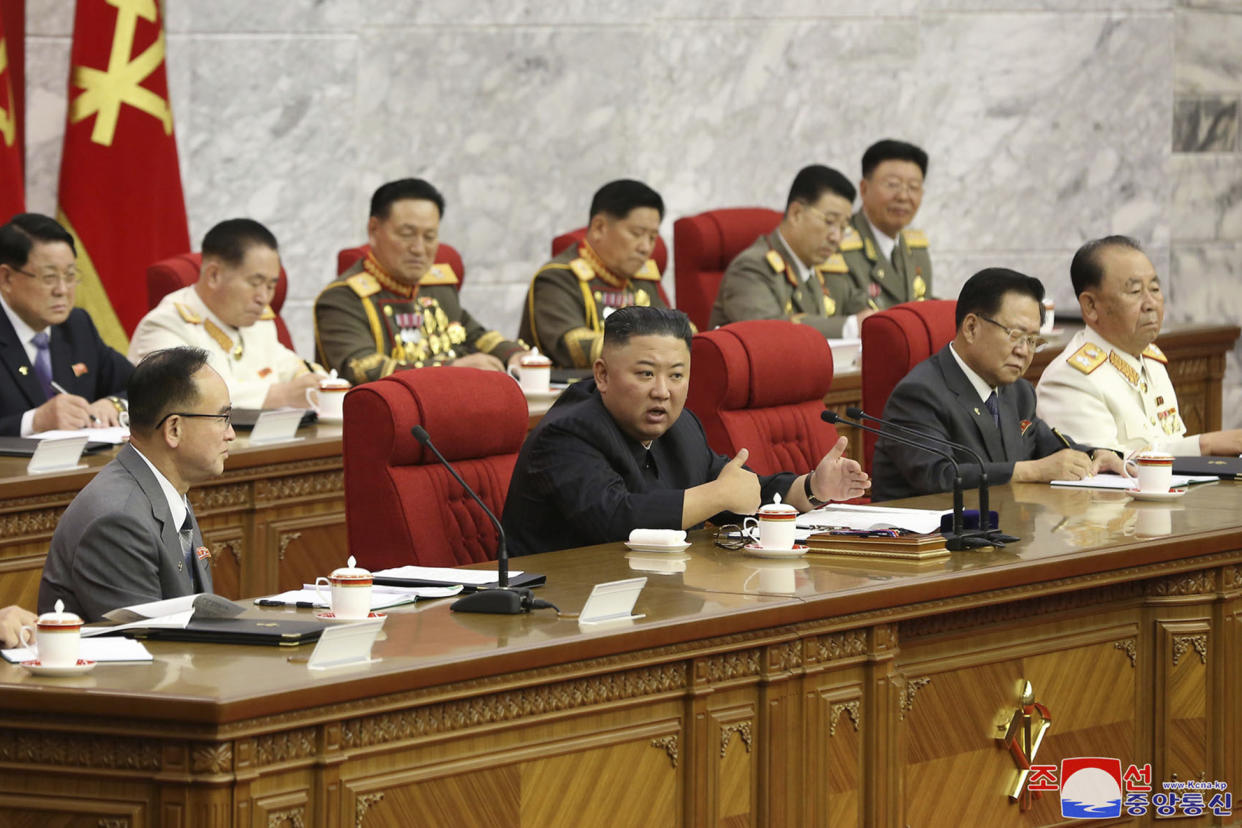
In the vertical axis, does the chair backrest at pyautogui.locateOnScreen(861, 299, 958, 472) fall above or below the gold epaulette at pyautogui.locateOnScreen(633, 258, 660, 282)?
below

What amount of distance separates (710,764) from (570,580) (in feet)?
1.42

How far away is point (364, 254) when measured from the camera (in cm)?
636

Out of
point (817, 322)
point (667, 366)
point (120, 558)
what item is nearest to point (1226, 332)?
point (817, 322)

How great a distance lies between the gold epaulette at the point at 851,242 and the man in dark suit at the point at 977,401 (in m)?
2.91

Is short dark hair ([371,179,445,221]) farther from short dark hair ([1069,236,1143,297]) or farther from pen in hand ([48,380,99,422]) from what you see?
short dark hair ([1069,236,1143,297])

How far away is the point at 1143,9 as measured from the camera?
846 centimetres

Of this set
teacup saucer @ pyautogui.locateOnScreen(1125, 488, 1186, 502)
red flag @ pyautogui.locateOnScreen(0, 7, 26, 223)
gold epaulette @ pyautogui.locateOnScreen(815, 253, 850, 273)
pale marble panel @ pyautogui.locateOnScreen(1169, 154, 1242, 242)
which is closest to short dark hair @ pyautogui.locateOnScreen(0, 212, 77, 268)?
red flag @ pyautogui.locateOnScreen(0, 7, 26, 223)

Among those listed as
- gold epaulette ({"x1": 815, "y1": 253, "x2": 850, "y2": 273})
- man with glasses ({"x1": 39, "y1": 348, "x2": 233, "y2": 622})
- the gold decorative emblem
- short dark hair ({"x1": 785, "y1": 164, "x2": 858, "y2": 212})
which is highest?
short dark hair ({"x1": 785, "y1": 164, "x2": 858, "y2": 212})

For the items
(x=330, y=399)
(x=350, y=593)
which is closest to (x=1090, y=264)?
(x=330, y=399)

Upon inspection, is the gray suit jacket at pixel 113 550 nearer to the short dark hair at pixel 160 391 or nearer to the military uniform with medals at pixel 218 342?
the short dark hair at pixel 160 391

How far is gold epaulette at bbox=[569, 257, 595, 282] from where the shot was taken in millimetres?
6669

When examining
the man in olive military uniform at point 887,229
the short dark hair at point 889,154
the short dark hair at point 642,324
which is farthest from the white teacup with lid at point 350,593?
the short dark hair at point 889,154

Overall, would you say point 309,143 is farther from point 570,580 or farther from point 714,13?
point 570,580

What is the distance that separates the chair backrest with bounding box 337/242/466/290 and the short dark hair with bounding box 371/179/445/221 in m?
0.24
